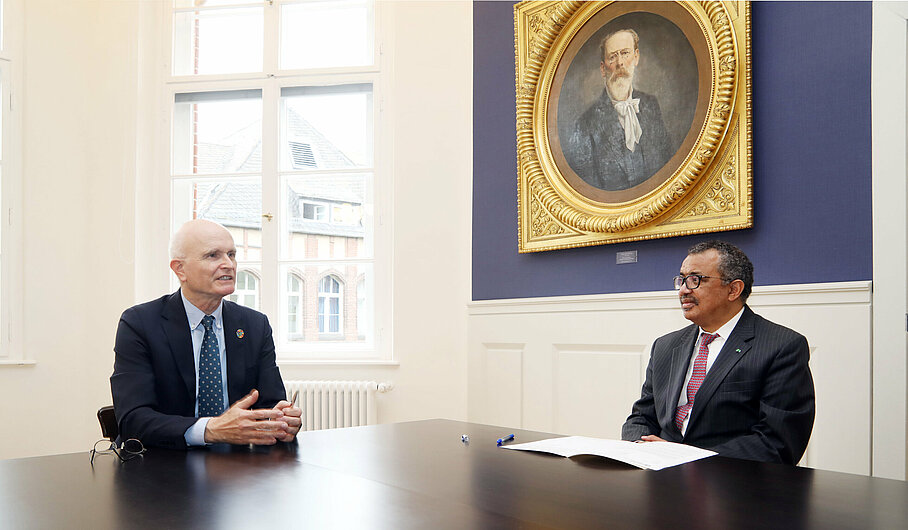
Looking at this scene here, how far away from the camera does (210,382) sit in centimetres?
243

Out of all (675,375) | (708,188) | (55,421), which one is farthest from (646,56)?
(55,421)

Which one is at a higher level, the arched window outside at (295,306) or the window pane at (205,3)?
the window pane at (205,3)

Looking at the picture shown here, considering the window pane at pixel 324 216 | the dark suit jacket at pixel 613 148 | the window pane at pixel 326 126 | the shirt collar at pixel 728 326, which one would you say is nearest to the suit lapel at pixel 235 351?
the shirt collar at pixel 728 326

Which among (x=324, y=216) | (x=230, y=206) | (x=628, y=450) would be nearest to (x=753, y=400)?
(x=628, y=450)

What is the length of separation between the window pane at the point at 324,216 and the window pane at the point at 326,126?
0.36ft

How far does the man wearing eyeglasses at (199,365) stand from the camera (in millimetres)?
2023

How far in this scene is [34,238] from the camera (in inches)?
182

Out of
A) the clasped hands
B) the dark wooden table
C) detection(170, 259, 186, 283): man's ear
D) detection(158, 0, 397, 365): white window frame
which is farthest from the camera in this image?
detection(158, 0, 397, 365): white window frame

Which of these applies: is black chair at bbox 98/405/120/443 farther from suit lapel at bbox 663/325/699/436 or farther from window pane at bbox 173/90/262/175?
window pane at bbox 173/90/262/175

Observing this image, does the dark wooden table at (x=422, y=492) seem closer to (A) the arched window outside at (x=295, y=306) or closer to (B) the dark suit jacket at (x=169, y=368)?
(B) the dark suit jacket at (x=169, y=368)

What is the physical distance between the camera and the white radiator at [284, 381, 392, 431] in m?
4.46

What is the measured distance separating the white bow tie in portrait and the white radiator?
199 centimetres

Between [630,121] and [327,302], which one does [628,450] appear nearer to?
[630,121]

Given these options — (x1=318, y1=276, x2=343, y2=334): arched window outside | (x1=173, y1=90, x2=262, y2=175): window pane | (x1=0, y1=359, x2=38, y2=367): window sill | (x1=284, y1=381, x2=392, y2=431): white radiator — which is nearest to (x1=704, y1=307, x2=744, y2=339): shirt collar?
(x1=284, y1=381, x2=392, y2=431): white radiator
